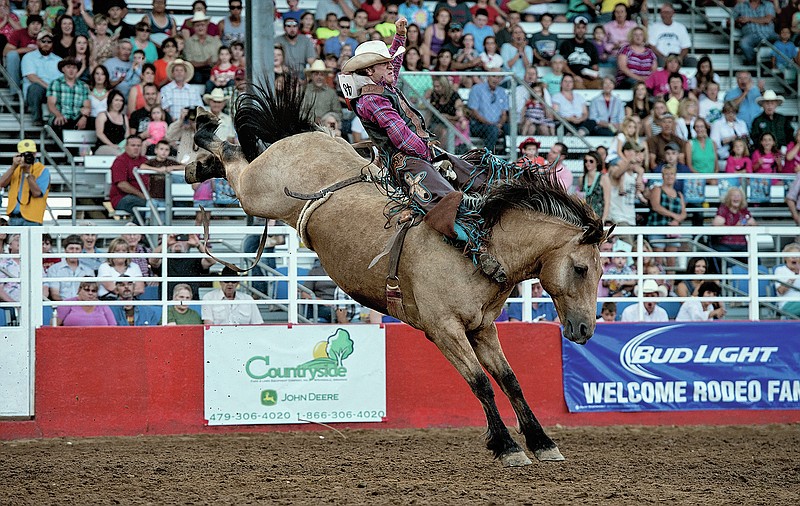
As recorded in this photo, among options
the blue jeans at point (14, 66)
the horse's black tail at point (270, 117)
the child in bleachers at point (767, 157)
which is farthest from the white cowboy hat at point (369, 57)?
the child in bleachers at point (767, 157)

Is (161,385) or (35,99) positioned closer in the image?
(161,385)

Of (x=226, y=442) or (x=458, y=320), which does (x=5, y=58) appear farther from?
(x=458, y=320)

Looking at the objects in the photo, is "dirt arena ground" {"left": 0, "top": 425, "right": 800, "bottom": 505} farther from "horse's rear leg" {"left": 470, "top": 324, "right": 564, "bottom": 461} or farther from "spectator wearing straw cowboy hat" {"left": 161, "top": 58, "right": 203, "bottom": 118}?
"spectator wearing straw cowboy hat" {"left": 161, "top": 58, "right": 203, "bottom": 118}

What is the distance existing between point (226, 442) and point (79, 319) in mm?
1950

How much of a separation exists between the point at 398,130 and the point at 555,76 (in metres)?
7.81

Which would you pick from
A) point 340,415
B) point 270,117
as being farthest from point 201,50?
point 340,415

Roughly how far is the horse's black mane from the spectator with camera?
18.8ft

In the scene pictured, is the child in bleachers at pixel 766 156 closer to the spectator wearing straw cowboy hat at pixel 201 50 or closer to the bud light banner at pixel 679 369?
the bud light banner at pixel 679 369

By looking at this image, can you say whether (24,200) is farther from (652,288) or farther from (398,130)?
(652,288)

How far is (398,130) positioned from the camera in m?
6.47

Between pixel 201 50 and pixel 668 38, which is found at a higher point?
pixel 668 38

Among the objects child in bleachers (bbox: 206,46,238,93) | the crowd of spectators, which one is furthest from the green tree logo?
child in bleachers (bbox: 206,46,238,93)

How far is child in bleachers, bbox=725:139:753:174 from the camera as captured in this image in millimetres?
13055

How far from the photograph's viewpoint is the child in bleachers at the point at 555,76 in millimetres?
13758
